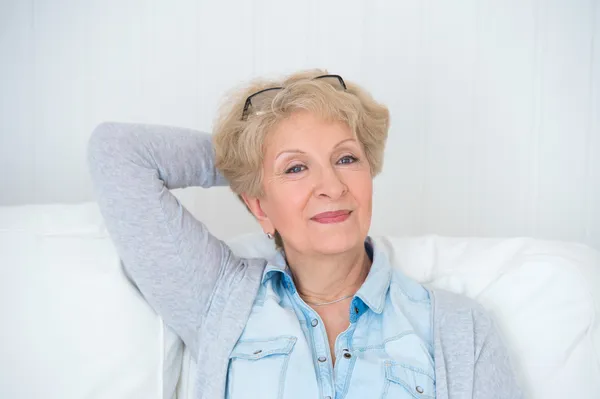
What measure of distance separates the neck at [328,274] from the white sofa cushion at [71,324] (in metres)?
0.37

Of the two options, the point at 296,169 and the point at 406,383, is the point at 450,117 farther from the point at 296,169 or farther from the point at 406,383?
the point at 406,383

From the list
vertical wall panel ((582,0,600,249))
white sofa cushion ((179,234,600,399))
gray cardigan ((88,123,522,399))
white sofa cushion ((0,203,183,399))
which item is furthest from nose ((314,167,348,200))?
vertical wall panel ((582,0,600,249))

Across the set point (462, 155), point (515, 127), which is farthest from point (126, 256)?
point (515, 127)

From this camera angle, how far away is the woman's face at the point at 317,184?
1635mm

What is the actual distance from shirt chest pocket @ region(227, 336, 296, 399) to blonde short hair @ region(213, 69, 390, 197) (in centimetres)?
39

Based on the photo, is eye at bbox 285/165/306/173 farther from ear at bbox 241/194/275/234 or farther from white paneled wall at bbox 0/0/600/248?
white paneled wall at bbox 0/0/600/248

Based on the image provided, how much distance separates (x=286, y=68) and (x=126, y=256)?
3.33 feet

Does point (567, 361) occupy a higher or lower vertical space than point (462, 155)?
lower

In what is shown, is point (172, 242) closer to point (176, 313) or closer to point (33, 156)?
point (176, 313)

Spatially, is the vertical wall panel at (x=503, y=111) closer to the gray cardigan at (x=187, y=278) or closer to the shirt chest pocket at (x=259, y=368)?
the gray cardigan at (x=187, y=278)


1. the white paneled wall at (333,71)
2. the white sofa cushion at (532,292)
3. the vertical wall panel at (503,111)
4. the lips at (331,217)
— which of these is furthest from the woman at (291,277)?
the vertical wall panel at (503,111)

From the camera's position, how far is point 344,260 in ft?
5.67

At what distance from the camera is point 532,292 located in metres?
1.75

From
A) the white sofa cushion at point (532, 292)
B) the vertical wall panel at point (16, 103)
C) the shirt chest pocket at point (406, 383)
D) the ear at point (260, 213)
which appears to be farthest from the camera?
the vertical wall panel at point (16, 103)
